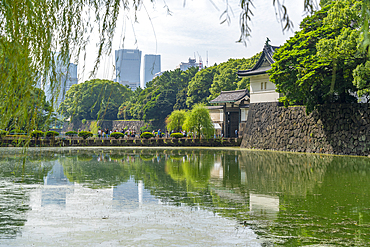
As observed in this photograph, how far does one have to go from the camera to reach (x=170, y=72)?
59.0 metres

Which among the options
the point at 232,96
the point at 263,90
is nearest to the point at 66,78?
the point at 263,90

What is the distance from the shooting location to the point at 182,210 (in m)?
6.59

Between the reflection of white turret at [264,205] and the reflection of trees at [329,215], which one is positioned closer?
the reflection of trees at [329,215]

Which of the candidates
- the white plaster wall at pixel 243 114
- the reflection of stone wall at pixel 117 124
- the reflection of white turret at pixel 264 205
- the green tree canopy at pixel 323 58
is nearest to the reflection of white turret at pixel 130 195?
the reflection of white turret at pixel 264 205

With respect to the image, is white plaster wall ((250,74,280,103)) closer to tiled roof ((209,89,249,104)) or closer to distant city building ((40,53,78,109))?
tiled roof ((209,89,249,104))

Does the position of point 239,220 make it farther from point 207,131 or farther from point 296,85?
point 207,131

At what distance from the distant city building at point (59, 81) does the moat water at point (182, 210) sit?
45 cm

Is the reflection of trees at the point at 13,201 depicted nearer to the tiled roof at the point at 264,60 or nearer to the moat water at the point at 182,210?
the moat water at the point at 182,210

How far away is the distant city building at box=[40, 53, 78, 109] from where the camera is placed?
109 inches

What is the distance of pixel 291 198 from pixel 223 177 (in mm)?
3530

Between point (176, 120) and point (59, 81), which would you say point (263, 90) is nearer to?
point (176, 120)

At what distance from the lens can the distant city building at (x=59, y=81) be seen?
2.76m

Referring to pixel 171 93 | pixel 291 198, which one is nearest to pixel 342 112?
pixel 291 198

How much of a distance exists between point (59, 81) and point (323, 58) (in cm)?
1797
